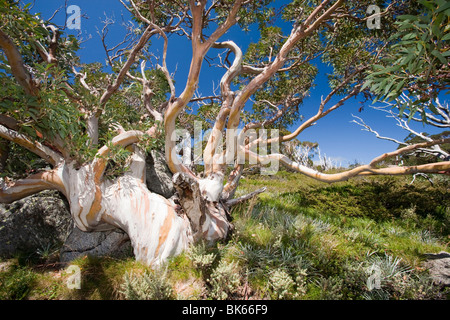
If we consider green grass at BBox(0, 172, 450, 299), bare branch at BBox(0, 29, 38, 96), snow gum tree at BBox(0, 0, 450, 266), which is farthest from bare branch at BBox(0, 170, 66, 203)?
bare branch at BBox(0, 29, 38, 96)

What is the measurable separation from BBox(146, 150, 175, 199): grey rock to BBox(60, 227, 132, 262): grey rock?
1.44 meters

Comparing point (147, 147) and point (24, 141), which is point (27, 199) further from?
point (147, 147)

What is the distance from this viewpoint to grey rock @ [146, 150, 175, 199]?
4.89 m

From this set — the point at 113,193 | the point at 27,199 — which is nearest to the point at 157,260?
the point at 113,193

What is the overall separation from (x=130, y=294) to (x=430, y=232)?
710 centimetres

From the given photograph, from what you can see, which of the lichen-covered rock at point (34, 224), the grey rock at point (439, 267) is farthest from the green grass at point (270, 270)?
the lichen-covered rock at point (34, 224)

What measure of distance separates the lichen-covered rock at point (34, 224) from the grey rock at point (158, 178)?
198cm

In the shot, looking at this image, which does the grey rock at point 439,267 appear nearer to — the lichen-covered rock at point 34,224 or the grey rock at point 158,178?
the grey rock at point 158,178

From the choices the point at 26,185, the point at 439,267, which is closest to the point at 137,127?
the point at 26,185

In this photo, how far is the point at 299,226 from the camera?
12.2ft

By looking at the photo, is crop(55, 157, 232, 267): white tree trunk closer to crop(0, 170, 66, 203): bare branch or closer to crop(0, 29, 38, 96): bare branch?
Result: crop(0, 170, 66, 203): bare branch

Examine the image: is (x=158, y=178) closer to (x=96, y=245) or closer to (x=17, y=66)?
(x=96, y=245)

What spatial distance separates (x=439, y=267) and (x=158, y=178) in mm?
6097

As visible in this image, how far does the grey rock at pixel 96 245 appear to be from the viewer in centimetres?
337
